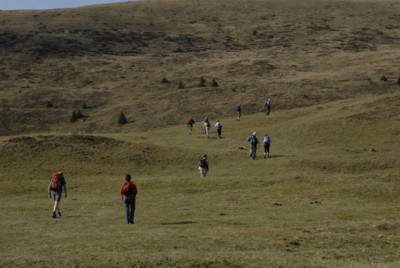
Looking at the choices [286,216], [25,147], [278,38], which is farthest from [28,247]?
[278,38]

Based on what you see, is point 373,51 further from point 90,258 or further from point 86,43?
point 90,258

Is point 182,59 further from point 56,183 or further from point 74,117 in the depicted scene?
point 56,183

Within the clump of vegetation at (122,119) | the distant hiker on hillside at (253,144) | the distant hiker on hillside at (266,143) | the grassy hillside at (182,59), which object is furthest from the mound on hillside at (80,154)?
the clump of vegetation at (122,119)

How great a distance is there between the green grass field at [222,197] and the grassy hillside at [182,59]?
78.9 ft

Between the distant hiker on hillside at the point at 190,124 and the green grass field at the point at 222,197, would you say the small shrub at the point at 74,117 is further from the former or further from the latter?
the distant hiker on hillside at the point at 190,124

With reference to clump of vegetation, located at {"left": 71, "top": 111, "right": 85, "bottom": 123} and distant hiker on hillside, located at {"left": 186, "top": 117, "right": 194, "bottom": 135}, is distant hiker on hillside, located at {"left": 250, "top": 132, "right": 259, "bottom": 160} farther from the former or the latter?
clump of vegetation, located at {"left": 71, "top": 111, "right": 85, "bottom": 123}

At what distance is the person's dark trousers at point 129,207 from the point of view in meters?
26.3

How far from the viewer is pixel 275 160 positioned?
50.2 meters

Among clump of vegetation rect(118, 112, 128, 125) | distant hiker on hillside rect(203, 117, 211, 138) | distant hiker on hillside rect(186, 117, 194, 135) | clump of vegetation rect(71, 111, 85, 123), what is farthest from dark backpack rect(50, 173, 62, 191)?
clump of vegetation rect(71, 111, 85, 123)

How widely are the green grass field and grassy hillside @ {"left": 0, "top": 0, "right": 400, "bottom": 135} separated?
24041mm

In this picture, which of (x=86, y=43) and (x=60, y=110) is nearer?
(x=60, y=110)

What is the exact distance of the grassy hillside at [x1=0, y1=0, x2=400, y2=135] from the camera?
3723 inches

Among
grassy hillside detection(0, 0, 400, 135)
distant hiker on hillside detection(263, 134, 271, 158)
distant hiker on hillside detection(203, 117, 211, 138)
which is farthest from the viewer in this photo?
grassy hillside detection(0, 0, 400, 135)

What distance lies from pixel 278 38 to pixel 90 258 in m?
138
